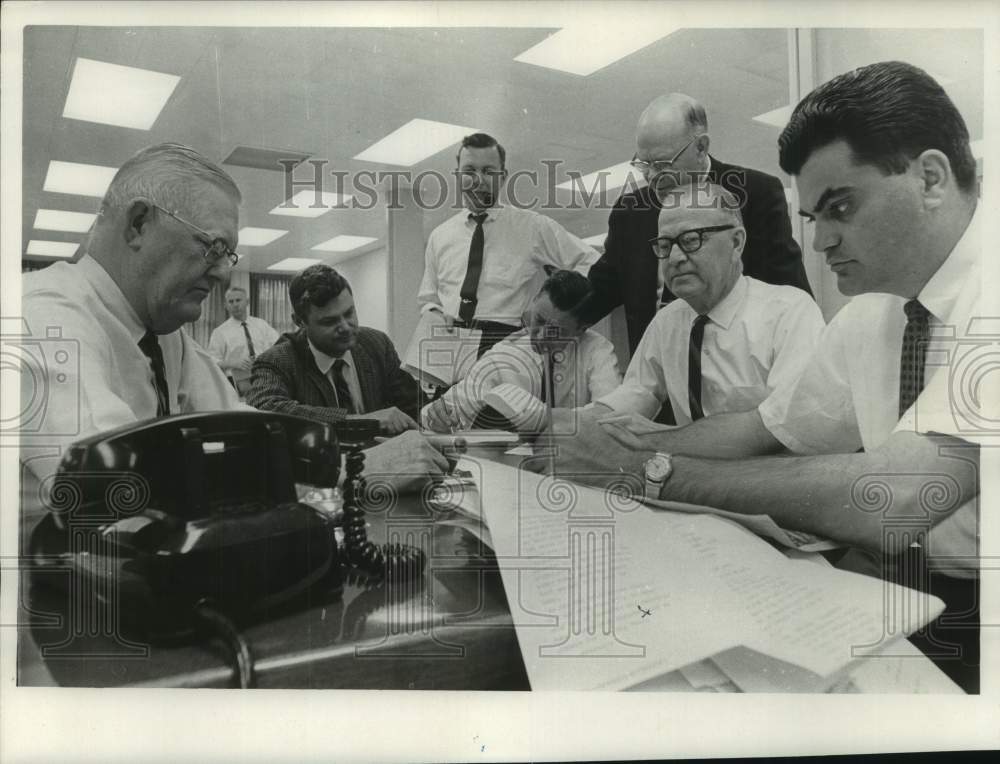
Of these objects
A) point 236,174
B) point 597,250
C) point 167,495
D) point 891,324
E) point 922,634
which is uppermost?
point 236,174

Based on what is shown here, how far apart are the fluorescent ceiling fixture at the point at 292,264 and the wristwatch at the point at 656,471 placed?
731mm

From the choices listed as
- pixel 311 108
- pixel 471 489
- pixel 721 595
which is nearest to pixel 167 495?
pixel 471 489

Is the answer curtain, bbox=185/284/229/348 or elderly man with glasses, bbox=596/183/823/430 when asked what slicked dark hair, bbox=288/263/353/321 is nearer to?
curtain, bbox=185/284/229/348

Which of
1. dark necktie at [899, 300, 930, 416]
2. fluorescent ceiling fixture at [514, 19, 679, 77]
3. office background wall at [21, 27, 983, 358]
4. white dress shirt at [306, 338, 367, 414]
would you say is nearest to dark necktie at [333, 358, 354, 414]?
white dress shirt at [306, 338, 367, 414]

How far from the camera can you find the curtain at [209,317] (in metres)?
1.47

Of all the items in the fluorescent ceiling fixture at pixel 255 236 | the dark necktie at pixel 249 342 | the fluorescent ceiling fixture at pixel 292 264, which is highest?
the fluorescent ceiling fixture at pixel 255 236

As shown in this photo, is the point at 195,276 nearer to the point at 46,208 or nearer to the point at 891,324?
the point at 46,208

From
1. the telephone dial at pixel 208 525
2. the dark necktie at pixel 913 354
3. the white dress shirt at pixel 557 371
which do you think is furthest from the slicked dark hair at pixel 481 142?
the dark necktie at pixel 913 354

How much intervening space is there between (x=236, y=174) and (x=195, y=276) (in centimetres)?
21

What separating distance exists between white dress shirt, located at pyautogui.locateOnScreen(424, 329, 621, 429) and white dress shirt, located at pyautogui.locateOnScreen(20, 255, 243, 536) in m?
0.45

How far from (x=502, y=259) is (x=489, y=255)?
0.03 meters

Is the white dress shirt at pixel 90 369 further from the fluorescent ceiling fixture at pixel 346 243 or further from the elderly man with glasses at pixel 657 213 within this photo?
the elderly man with glasses at pixel 657 213

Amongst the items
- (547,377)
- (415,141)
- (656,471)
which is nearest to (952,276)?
(656,471)

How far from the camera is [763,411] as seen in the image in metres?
1.46
